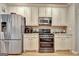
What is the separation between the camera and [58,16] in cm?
378

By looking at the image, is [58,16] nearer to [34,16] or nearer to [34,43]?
[34,16]

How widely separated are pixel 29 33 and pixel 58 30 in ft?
2.60

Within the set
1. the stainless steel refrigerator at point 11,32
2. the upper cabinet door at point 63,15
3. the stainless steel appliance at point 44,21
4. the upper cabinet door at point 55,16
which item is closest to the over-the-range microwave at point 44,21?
the stainless steel appliance at point 44,21

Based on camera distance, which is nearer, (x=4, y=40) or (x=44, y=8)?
(x=4, y=40)

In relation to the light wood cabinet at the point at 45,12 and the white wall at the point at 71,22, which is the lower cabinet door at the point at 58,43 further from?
the light wood cabinet at the point at 45,12

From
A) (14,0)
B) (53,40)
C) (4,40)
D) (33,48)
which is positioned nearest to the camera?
(14,0)

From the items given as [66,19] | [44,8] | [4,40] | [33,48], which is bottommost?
[33,48]

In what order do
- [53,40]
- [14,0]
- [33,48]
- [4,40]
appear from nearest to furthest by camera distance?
1. [14,0]
2. [4,40]
3. [33,48]
4. [53,40]

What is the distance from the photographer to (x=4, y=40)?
3.34 metres

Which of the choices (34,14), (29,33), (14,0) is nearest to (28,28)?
(29,33)

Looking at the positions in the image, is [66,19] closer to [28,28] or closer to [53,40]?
[53,40]

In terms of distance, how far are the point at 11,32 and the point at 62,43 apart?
1315 millimetres

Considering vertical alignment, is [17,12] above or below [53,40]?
above

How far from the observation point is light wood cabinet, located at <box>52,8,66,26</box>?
369 cm
